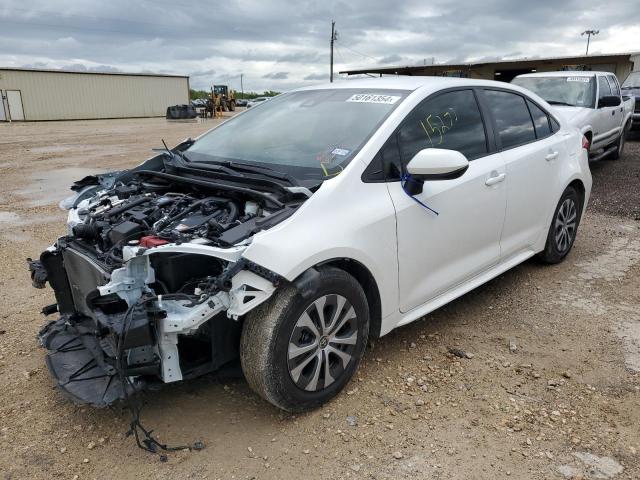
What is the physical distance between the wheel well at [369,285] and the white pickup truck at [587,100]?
6.46 meters

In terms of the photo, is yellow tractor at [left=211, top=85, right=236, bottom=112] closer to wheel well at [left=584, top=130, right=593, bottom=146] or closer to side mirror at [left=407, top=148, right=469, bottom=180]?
wheel well at [left=584, top=130, right=593, bottom=146]

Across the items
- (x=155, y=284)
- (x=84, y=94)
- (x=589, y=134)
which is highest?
(x=84, y=94)

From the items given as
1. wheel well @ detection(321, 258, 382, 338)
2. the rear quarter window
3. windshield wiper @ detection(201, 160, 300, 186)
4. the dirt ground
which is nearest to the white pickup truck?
the rear quarter window

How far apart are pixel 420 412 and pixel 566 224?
2918mm

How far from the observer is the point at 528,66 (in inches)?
1286

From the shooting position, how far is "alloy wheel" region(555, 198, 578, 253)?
4.90 metres

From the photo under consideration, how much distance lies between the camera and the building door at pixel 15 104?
35.0 metres

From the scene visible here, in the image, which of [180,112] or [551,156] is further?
[180,112]

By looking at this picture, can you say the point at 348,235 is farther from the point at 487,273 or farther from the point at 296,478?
the point at 487,273

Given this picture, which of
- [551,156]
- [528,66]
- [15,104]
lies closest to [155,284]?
[551,156]

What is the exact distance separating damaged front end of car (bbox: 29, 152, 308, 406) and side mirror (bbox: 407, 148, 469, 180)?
2.28ft

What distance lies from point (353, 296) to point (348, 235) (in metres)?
0.33

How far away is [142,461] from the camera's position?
261 centimetres

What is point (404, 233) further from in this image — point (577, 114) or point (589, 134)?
point (589, 134)
